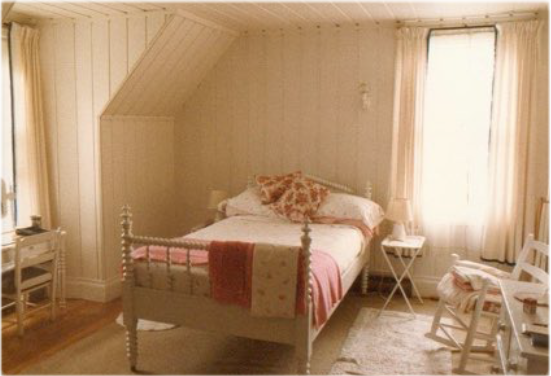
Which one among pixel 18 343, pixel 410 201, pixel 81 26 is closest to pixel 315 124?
pixel 410 201

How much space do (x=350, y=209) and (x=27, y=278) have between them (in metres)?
2.43

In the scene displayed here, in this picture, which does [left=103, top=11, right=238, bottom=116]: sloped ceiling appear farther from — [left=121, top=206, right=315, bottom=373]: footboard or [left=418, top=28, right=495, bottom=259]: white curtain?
[left=418, top=28, right=495, bottom=259]: white curtain

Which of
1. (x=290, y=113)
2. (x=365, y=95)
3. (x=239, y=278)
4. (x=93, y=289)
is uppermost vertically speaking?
(x=365, y=95)

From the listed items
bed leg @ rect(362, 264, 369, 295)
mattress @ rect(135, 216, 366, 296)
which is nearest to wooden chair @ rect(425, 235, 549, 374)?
mattress @ rect(135, 216, 366, 296)

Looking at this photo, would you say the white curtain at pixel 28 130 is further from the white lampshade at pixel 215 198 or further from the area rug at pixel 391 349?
the area rug at pixel 391 349

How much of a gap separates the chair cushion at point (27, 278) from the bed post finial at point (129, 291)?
98 cm

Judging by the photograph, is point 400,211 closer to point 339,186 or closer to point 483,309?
point 339,186

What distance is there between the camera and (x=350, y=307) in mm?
4406

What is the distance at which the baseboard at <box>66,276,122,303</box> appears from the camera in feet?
14.9

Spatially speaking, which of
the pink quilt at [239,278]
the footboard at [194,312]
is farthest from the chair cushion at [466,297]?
the footboard at [194,312]

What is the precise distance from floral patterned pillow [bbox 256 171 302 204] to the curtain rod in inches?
62.0

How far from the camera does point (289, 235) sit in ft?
12.9

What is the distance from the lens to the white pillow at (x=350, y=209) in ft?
14.1

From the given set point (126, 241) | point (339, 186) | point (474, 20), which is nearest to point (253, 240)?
point (126, 241)
